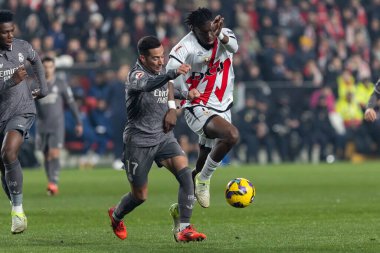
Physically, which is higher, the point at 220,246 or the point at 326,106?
the point at 220,246

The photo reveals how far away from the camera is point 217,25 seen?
12922mm

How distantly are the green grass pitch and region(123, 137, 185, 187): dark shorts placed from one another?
688 millimetres

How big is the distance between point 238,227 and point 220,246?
2181 mm

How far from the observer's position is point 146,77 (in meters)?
11.0

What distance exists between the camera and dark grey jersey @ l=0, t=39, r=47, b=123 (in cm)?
1230

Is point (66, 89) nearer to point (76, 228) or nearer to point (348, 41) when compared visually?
point (76, 228)

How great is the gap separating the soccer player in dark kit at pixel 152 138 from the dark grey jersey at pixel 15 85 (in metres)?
1.60

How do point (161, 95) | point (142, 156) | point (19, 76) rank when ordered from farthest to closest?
1. point (19, 76)
2. point (161, 95)
3. point (142, 156)

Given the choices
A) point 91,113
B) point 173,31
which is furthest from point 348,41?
point 91,113

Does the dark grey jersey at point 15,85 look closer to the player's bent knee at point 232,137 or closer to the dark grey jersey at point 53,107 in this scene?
the player's bent knee at point 232,137

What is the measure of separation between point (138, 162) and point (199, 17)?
256 centimetres

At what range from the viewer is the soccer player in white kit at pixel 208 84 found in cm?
1327

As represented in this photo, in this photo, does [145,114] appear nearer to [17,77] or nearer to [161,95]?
[161,95]

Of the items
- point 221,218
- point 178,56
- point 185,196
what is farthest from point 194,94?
point 221,218
